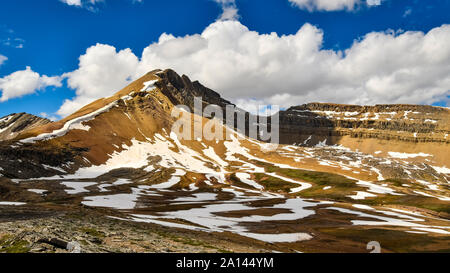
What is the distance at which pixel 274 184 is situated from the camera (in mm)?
141375

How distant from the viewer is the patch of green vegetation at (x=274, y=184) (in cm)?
13562

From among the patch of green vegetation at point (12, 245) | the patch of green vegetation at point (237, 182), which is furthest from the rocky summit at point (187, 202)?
the patch of green vegetation at point (237, 182)

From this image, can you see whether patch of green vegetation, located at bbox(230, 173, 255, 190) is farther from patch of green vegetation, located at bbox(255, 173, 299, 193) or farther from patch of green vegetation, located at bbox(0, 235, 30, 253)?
patch of green vegetation, located at bbox(0, 235, 30, 253)

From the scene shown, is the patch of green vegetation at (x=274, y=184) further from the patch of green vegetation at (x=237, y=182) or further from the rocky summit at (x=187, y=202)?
the patch of green vegetation at (x=237, y=182)

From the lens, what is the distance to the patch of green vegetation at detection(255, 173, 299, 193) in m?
136

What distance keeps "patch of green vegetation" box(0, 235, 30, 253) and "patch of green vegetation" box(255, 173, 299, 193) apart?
402 feet

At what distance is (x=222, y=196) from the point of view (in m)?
105

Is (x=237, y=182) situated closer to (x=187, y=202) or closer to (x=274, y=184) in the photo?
(x=274, y=184)

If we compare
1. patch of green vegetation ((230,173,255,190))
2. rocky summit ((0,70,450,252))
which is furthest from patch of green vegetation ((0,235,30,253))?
patch of green vegetation ((230,173,255,190))

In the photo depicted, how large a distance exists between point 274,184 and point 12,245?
429 ft

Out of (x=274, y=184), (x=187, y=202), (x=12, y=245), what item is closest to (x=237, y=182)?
(x=274, y=184)

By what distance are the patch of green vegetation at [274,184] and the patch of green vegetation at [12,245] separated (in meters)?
123
